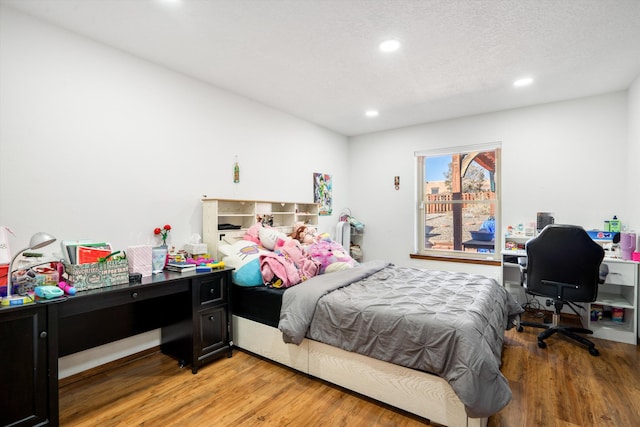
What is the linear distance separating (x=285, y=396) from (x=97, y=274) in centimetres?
152

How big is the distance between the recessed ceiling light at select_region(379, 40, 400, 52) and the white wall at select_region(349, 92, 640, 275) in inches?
94.2

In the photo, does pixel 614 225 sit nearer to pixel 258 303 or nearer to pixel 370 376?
pixel 370 376

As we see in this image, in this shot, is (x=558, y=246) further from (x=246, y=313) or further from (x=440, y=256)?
(x=246, y=313)

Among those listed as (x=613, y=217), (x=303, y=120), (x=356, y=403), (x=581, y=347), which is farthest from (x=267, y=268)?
(x=613, y=217)

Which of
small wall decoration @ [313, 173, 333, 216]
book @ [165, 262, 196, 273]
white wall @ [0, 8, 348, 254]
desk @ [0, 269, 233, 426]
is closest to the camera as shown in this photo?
desk @ [0, 269, 233, 426]

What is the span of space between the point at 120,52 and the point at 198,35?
0.78 meters

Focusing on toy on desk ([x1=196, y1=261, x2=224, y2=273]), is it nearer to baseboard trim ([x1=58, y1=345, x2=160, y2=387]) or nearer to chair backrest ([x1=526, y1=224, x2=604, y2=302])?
baseboard trim ([x1=58, y1=345, x2=160, y2=387])

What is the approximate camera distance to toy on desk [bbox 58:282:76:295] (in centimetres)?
187

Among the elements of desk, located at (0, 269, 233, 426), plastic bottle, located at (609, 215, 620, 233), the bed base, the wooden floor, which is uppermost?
plastic bottle, located at (609, 215, 620, 233)

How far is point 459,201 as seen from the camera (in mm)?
4664

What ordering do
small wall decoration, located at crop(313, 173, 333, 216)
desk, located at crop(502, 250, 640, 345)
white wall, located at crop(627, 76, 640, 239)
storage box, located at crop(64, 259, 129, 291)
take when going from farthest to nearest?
small wall decoration, located at crop(313, 173, 333, 216), white wall, located at crop(627, 76, 640, 239), desk, located at crop(502, 250, 640, 345), storage box, located at crop(64, 259, 129, 291)

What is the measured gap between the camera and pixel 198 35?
7.91 feet

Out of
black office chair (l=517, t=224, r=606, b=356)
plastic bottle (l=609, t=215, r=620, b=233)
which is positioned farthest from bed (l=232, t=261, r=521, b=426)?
plastic bottle (l=609, t=215, r=620, b=233)

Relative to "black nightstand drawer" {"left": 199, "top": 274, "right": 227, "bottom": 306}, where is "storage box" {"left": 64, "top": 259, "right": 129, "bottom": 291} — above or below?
above
